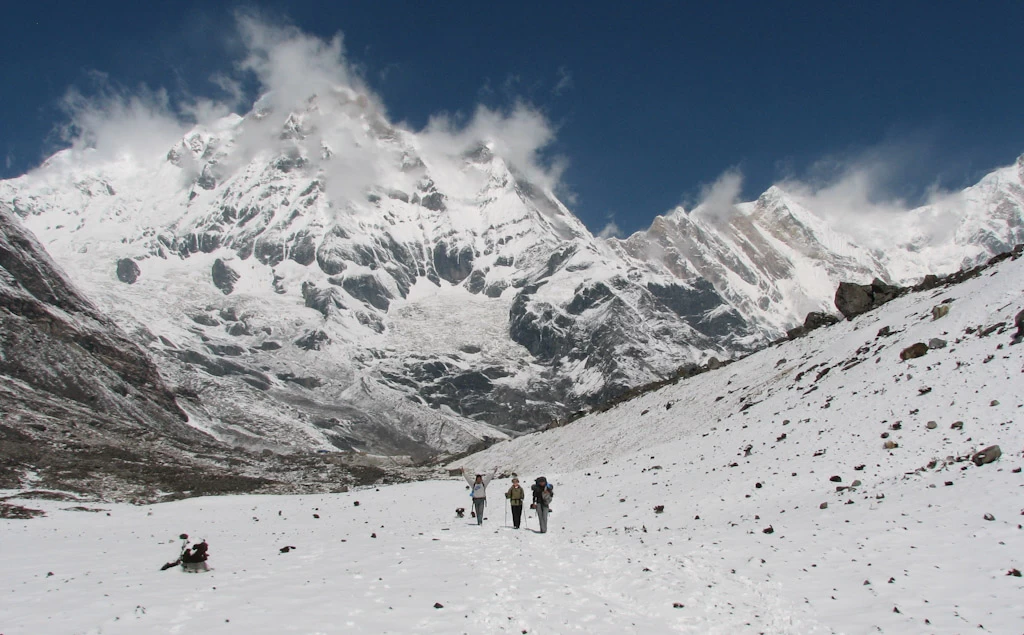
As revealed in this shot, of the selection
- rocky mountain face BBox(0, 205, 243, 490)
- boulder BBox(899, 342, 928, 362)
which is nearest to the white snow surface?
boulder BBox(899, 342, 928, 362)

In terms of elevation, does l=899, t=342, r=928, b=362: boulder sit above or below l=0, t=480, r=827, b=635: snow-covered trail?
above

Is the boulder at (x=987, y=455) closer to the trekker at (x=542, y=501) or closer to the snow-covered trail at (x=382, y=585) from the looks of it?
the snow-covered trail at (x=382, y=585)

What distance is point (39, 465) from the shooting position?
217 feet

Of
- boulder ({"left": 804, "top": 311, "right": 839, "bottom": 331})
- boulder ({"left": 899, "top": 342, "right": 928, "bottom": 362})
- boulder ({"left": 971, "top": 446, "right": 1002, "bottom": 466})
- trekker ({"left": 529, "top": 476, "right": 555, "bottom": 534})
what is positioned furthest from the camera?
boulder ({"left": 804, "top": 311, "right": 839, "bottom": 331})

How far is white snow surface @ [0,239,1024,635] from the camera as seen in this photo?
42.5 feet

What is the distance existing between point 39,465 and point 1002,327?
3122 inches

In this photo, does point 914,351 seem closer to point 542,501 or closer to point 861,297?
point 542,501

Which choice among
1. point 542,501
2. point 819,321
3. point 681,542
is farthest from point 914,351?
point 819,321

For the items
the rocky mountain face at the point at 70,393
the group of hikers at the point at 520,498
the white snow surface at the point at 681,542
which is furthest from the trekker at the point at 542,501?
the rocky mountain face at the point at 70,393

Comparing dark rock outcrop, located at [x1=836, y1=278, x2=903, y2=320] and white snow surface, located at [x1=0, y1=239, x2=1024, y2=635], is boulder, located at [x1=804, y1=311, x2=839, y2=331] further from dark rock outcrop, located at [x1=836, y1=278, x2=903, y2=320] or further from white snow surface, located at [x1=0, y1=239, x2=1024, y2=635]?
white snow surface, located at [x1=0, y1=239, x2=1024, y2=635]

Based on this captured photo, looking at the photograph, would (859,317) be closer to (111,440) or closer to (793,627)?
(793,627)

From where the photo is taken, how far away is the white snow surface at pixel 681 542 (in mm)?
12953

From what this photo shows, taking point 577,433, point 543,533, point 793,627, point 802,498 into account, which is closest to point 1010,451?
Result: point 802,498

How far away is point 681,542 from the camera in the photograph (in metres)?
20.5
